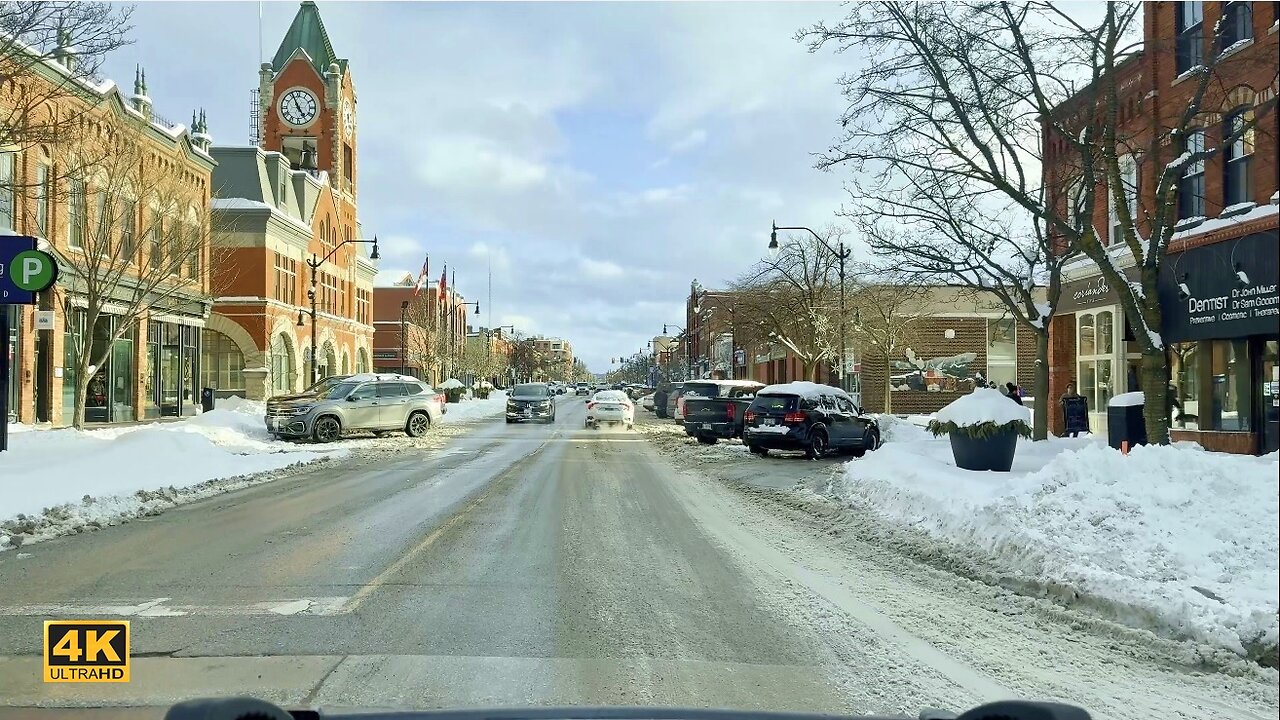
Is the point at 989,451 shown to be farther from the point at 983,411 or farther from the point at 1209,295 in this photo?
the point at 1209,295

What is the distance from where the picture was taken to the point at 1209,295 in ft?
57.0

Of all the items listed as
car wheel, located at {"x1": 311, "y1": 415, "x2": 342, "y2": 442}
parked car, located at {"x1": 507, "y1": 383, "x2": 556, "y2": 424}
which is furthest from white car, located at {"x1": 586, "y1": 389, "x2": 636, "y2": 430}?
car wheel, located at {"x1": 311, "y1": 415, "x2": 342, "y2": 442}

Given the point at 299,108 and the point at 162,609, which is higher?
the point at 299,108

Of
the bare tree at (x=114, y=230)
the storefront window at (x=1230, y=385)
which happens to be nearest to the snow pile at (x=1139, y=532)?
the storefront window at (x=1230, y=385)

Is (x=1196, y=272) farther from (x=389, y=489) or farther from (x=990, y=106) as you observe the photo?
(x=389, y=489)

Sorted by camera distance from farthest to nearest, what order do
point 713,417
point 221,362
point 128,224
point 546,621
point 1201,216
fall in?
point 221,362 < point 713,417 < point 128,224 < point 1201,216 < point 546,621

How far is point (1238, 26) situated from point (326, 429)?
2371 centimetres

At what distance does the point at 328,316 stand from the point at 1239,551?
57178mm

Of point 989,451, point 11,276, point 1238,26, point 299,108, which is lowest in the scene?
point 989,451

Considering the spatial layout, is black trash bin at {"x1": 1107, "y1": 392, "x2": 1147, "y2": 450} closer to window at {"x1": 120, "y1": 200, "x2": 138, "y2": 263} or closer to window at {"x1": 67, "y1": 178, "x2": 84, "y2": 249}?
window at {"x1": 120, "y1": 200, "x2": 138, "y2": 263}

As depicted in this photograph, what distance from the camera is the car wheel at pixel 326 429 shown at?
26.7 meters

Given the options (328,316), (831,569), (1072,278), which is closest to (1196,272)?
(1072,278)

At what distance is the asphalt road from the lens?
5.14 meters

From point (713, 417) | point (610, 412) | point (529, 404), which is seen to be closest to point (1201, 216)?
point (713, 417)
